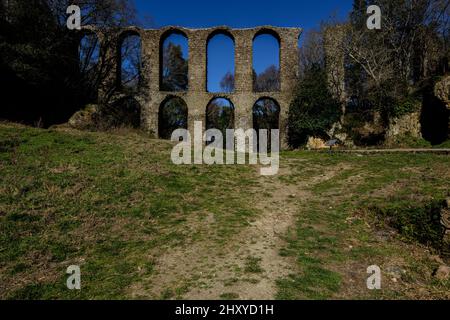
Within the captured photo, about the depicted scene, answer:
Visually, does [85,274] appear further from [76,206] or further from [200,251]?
[76,206]

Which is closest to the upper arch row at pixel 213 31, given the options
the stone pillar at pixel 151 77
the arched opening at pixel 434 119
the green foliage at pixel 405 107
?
the stone pillar at pixel 151 77

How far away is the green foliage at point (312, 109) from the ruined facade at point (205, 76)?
90cm

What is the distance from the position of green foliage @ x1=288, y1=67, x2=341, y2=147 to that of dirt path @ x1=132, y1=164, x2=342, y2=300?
16761mm

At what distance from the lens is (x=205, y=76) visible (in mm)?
25531

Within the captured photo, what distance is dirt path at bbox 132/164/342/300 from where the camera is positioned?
4.81 metres

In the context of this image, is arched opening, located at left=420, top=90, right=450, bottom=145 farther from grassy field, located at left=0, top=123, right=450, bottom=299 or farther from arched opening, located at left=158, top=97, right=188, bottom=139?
arched opening, located at left=158, top=97, right=188, bottom=139

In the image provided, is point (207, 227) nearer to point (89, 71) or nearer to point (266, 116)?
point (89, 71)

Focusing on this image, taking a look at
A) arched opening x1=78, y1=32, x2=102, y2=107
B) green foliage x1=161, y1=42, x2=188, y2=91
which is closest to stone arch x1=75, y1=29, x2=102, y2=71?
arched opening x1=78, y1=32, x2=102, y2=107

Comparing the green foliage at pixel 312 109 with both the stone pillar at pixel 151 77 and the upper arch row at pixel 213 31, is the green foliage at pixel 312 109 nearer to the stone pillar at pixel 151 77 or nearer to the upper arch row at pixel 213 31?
the upper arch row at pixel 213 31

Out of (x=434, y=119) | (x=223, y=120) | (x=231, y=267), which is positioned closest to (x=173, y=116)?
(x=223, y=120)

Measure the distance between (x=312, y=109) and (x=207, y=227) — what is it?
61.3 feet

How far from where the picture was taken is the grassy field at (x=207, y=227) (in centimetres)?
511

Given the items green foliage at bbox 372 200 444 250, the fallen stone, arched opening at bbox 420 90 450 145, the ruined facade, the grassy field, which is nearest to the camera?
the grassy field

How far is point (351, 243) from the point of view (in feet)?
21.6
